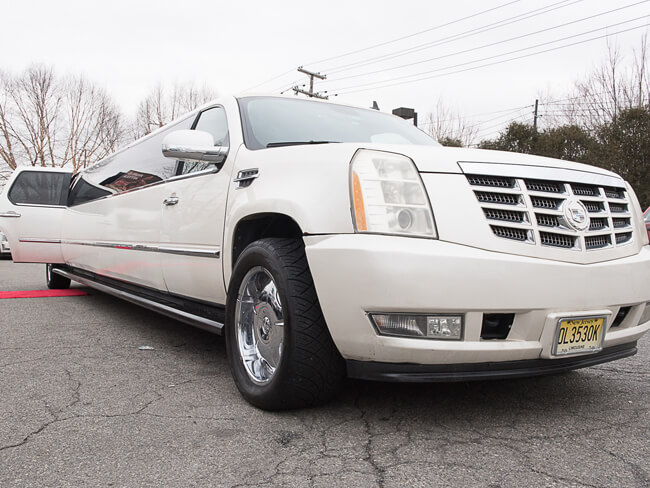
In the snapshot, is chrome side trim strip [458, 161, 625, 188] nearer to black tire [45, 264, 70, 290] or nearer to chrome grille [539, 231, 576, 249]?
chrome grille [539, 231, 576, 249]

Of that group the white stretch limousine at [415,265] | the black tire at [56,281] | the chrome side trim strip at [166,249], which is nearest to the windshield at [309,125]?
the white stretch limousine at [415,265]

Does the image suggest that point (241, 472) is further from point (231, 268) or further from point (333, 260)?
point (231, 268)

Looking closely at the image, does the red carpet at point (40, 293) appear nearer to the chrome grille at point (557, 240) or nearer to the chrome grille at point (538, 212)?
the chrome grille at point (538, 212)

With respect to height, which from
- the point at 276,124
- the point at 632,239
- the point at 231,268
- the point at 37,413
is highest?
the point at 276,124

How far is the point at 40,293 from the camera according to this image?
23.7ft

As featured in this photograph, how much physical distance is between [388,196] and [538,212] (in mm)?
632

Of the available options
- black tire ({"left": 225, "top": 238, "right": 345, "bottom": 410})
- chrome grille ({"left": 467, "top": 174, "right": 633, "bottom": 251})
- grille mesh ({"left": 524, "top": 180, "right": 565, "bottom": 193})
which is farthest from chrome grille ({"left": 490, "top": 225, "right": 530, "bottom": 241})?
black tire ({"left": 225, "top": 238, "right": 345, "bottom": 410})

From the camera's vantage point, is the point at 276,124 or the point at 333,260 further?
the point at 276,124

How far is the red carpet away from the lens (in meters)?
6.87

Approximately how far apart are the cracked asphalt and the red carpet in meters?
3.58

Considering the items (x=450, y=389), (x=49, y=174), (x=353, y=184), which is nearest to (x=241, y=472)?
(x=353, y=184)

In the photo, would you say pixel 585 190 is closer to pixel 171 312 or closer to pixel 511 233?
pixel 511 233

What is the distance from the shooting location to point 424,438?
232cm

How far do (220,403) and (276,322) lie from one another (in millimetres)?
510
